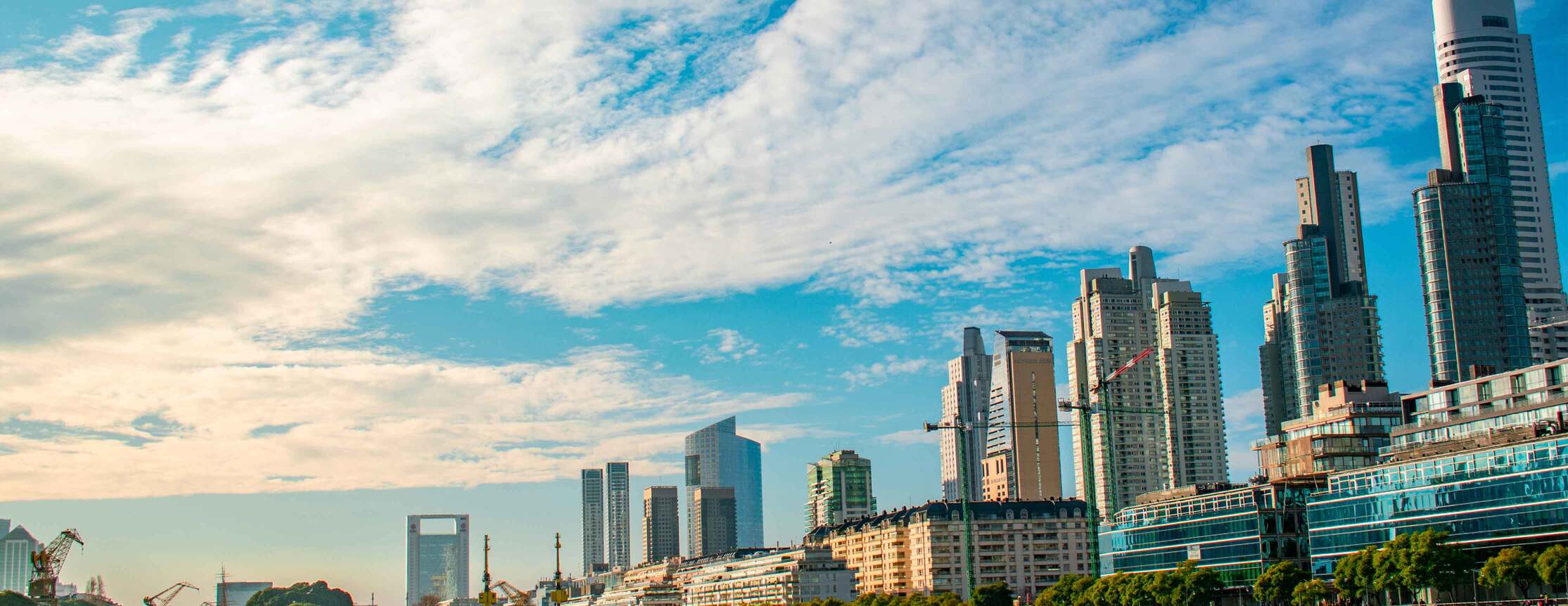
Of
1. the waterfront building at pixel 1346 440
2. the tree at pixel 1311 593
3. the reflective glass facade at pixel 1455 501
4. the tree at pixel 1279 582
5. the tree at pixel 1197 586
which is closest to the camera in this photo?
the reflective glass facade at pixel 1455 501

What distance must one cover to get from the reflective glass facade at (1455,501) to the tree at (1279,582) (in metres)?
8.92

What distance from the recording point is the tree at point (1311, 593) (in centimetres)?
14262

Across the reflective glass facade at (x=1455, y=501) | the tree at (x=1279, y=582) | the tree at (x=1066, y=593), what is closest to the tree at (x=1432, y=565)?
the reflective glass facade at (x=1455, y=501)

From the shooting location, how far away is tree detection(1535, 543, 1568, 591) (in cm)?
12038

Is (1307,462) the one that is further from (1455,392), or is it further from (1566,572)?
(1566,572)

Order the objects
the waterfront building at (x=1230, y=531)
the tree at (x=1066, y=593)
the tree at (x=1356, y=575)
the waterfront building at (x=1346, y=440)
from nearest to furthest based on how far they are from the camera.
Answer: the tree at (x=1356, y=575) → the waterfront building at (x=1230, y=531) → the tree at (x=1066, y=593) → the waterfront building at (x=1346, y=440)

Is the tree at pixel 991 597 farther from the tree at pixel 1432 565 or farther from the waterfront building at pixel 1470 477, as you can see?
the tree at pixel 1432 565

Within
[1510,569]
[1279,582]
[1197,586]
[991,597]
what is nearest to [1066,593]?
[991,597]

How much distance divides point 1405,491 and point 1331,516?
492 inches

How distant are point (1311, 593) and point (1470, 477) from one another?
18.4 m

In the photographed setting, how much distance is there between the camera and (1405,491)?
14925cm

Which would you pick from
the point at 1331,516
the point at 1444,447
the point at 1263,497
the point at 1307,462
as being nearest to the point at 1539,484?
the point at 1444,447

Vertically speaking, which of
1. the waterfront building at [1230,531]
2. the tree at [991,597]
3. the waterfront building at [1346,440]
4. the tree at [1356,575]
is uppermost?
the waterfront building at [1346,440]

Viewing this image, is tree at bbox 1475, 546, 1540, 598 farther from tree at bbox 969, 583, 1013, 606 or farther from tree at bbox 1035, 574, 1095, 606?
tree at bbox 969, 583, 1013, 606
